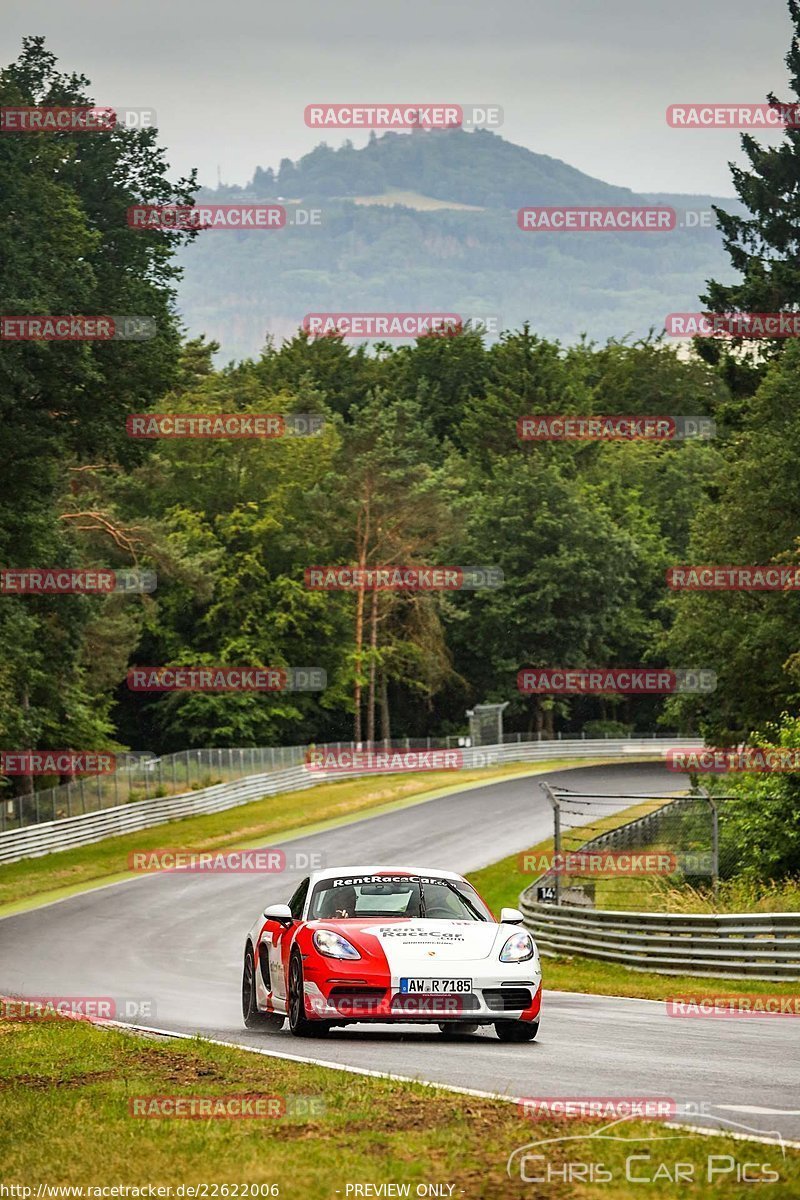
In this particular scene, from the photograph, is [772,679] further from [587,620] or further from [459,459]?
[459,459]

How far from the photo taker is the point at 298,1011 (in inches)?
527

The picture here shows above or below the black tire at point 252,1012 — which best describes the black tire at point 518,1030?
above

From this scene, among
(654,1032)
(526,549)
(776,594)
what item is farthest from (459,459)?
(654,1032)

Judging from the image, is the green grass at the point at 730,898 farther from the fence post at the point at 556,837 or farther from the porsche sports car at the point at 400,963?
the porsche sports car at the point at 400,963

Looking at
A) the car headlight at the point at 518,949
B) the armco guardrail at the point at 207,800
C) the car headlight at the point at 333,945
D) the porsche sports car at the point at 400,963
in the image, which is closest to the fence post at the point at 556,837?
the porsche sports car at the point at 400,963

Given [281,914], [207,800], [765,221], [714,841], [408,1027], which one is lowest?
[207,800]

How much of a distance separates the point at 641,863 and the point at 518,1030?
63.9 feet

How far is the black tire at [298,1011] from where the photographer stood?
13.3m

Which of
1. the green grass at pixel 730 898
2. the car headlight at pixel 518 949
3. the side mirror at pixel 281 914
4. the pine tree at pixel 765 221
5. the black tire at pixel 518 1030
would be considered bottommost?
the green grass at pixel 730 898

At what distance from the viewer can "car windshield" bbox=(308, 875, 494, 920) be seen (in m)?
14.0

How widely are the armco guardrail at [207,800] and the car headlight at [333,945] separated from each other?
37113 mm

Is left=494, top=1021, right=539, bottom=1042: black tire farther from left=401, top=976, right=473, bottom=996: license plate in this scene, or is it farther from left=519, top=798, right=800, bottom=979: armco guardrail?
left=519, top=798, right=800, bottom=979: armco guardrail

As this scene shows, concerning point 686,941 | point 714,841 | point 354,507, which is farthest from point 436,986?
point 354,507

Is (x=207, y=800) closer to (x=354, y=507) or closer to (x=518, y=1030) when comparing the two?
(x=354, y=507)
